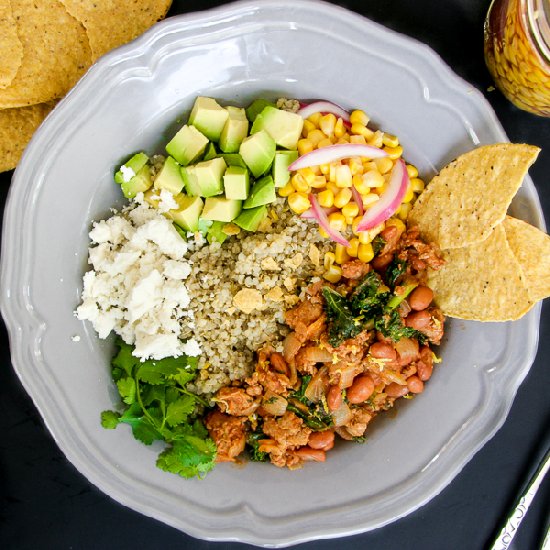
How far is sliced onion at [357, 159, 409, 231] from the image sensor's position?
262cm

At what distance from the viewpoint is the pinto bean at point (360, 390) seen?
2.69 m

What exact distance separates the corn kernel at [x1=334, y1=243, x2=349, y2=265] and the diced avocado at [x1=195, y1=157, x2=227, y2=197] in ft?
1.87

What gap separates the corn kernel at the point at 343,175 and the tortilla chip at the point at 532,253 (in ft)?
2.24

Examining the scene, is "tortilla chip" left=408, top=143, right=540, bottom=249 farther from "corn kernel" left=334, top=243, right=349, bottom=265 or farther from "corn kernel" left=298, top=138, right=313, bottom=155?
"corn kernel" left=298, top=138, right=313, bottom=155

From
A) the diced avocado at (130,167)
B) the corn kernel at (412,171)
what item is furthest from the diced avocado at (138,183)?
the corn kernel at (412,171)

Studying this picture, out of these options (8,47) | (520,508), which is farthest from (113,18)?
(520,508)

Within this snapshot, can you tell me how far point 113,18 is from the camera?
2633 millimetres

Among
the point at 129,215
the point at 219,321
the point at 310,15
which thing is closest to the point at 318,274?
the point at 219,321

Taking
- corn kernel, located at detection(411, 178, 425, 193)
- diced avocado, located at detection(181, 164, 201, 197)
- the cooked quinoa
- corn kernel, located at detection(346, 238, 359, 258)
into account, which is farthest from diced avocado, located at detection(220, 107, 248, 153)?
corn kernel, located at detection(411, 178, 425, 193)

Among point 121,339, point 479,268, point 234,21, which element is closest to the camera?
point 234,21

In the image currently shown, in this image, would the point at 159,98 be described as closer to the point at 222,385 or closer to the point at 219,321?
the point at 219,321

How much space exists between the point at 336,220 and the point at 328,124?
1.33ft

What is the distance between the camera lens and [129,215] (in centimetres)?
273

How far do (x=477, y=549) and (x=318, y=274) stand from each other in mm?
1736
